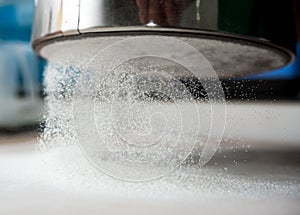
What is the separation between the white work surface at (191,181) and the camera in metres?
0.37

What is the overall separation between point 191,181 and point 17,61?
52cm

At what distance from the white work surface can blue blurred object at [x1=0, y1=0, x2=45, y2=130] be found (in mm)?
249

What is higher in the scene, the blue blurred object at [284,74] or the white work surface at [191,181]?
the blue blurred object at [284,74]

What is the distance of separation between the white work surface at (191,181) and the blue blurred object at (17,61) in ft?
0.82

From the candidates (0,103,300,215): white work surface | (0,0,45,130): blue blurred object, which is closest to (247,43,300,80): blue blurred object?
(0,103,300,215): white work surface

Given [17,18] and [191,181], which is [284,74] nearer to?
[191,181]

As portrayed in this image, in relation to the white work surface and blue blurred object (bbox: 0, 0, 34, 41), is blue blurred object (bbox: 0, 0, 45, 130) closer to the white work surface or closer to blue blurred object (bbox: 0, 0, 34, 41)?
blue blurred object (bbox: 0, 0, 34, 41)

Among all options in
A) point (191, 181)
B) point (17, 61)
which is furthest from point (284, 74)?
point (17, 61)

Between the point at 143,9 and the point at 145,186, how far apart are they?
157 millimetres

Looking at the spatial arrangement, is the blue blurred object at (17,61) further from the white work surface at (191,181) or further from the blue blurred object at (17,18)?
the white work surface at (191,181)

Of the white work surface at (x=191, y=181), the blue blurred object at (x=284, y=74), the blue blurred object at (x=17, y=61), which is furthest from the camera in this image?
the blue blurred object at (x=17, y=61)

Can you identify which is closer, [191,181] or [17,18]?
[191,181]

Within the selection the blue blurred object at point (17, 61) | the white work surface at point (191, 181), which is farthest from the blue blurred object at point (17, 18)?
the white work surface at point (191, 181)

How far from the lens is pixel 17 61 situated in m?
0.84
